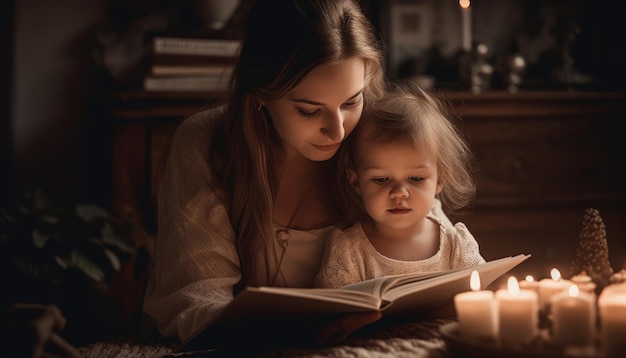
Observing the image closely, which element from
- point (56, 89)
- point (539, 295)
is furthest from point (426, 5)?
point (539, 295)

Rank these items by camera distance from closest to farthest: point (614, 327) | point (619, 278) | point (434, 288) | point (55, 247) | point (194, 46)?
point (614, 327), point (434, 288), point (619, 278), point (55, 247), point (194, 46)

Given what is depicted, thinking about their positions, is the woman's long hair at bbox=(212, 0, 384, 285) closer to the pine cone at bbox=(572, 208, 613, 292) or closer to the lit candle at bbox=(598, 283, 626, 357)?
the pine cone at bbox=(572, 208, 613, 292)

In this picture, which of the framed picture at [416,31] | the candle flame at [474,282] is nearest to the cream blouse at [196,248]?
the candle flame at [474,282]

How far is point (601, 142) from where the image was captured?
2.48 metres

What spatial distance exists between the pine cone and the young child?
0.89 ft

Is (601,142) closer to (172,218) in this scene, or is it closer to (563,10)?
(563,10)

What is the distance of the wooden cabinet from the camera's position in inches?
93.0

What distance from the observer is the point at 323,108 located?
1369mm

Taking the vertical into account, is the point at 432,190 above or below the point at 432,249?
above

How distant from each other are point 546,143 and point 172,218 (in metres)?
1.40

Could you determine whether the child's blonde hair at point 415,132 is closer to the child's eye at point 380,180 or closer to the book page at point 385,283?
the child's eye at point 380,180

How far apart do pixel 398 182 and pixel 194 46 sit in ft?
3.45

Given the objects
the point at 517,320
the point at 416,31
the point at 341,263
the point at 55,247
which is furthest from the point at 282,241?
the point at 416,31

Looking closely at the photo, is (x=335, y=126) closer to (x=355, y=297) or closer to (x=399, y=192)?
(x=399, y=192)
